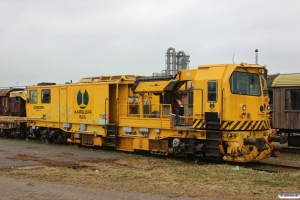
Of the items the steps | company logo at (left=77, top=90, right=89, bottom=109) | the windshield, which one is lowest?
the steps

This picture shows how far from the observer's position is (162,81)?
1562 cm

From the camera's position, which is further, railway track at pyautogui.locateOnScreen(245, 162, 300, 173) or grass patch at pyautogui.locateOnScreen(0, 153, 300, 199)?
railway track at pyautogui.locateOnScreen(245, 162, 300, 173)

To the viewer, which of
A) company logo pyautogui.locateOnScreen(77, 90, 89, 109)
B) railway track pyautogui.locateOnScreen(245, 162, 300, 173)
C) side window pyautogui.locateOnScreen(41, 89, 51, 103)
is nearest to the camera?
railway track pyautogui.locateOnScreen(245, 162, 300, 173)

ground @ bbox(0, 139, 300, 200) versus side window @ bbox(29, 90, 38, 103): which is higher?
side window @ bbox(29, 90, 38, 103)

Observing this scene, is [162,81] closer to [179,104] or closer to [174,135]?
[179,104]

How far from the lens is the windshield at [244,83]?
44.0ft

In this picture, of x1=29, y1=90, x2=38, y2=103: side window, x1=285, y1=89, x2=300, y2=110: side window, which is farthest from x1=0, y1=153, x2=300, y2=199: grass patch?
x1=29, y1=90, x2=38, y2=103: side window

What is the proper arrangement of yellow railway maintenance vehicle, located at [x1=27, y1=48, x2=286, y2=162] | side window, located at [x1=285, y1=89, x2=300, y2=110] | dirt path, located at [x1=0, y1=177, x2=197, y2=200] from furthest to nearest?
side window, located at [x1=285, y1=89, x2=300, y2=110] < yellow railway maintenance vehicle, located at [x1=27, y1=48, x2=286, y2=162] < dirt path, located at [x1=0, y1=177, x2=197, y2=200]

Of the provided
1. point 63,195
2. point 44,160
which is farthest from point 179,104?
point 63,195

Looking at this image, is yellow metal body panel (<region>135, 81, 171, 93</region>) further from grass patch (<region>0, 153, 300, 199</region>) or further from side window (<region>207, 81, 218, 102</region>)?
grass patch (<region>0, 153, 300, 199</region>)

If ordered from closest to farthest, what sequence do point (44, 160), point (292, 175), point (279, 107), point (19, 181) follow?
1. point (19, 181)
2. point (292, 175)
3. point (44, 160)
4. point (279, 107)

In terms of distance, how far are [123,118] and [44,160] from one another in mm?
4290

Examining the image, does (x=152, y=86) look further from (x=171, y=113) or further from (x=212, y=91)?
(x=212, y=91)

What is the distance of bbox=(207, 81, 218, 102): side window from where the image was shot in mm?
13312
